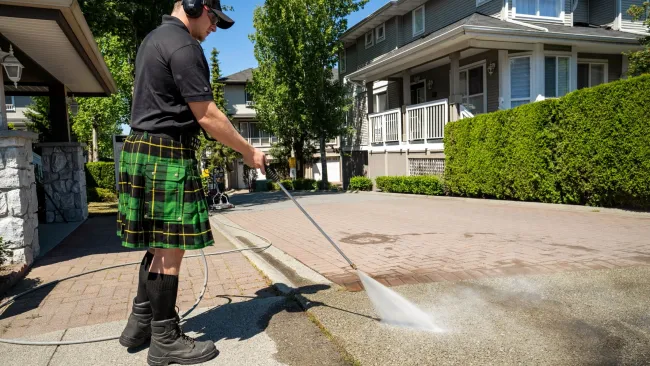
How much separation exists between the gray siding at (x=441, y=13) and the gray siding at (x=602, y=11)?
4733 mm

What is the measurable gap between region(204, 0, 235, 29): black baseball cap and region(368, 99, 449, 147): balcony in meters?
12.6

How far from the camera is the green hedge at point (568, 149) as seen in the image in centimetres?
810

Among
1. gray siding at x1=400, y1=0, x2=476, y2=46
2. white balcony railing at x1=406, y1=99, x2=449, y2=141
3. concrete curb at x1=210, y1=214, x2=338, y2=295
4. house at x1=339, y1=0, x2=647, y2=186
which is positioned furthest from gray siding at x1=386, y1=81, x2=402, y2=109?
concrete curb at x1=210, y1=214, x2=338, y2=295

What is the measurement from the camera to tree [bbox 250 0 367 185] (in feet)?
70.7

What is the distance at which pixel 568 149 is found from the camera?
9398 mm

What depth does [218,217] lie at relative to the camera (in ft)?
35.4

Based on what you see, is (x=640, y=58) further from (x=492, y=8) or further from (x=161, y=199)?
(x=161, y=199)

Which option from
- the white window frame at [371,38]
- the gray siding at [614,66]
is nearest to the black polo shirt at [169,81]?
the gray siding at [614,66]

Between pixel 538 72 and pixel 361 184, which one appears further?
pixel 361 184

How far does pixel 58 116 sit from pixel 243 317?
8670 millimetres

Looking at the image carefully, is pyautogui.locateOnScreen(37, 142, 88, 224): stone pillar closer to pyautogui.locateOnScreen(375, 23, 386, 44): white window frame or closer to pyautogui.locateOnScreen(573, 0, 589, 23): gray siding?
pyautogui.locateOnScreen(375, 23, 386, 44): white window frame

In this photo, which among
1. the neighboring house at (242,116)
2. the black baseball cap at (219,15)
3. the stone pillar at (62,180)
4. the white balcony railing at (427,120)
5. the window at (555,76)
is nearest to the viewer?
the black baseball cap at (219,15)

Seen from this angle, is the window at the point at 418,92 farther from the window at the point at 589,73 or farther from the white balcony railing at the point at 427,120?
the window at the point at 589,73

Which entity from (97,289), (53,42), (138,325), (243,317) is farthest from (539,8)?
(138,325)
